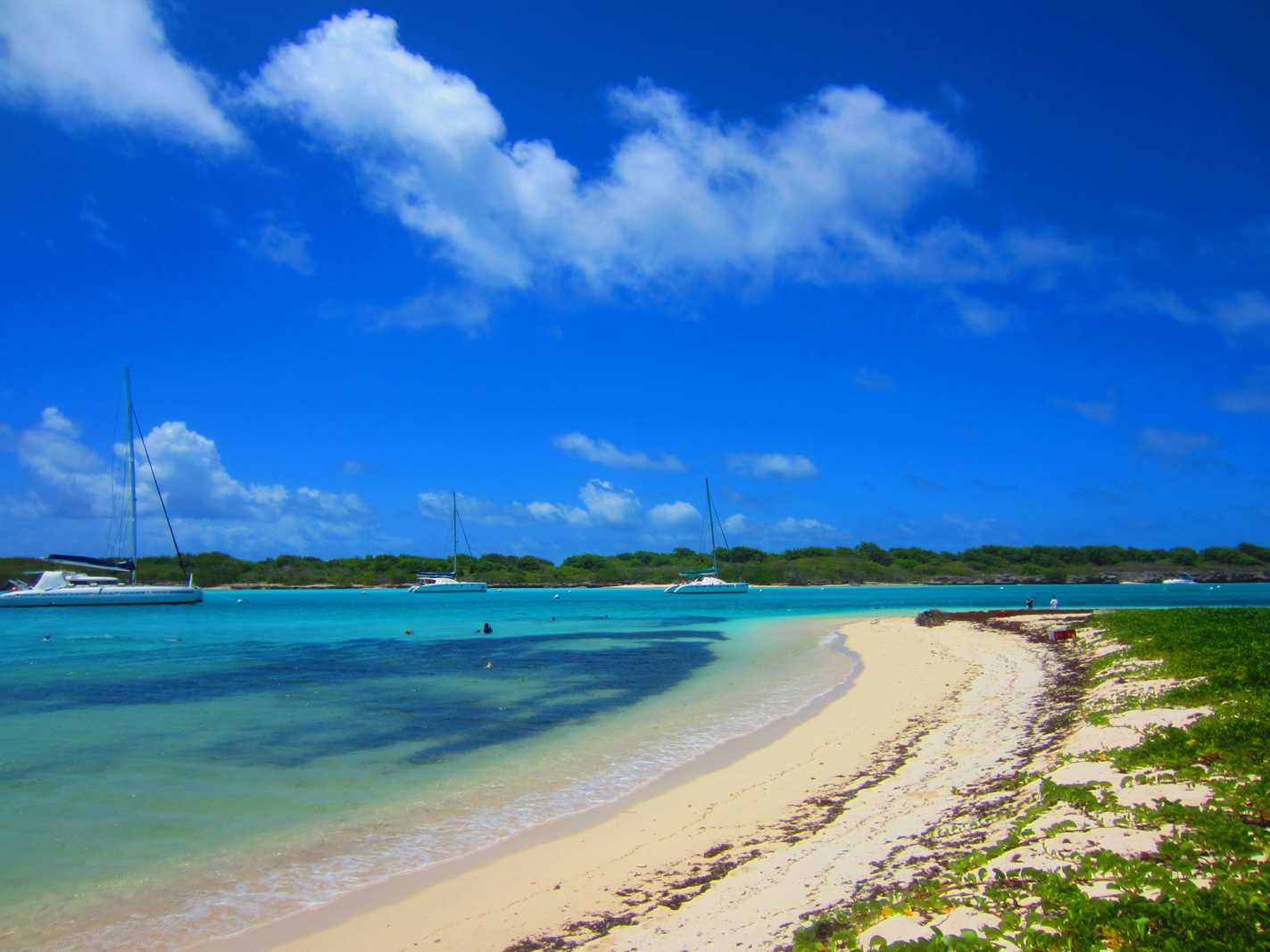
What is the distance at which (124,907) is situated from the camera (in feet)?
27.7

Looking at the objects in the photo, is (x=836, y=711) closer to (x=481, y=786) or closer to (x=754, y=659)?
(x=481, y=786)

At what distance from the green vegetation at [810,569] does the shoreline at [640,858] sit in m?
158

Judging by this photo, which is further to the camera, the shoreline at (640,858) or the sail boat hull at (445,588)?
the sail boat hull at (445,588)

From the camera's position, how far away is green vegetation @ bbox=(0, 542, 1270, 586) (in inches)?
6983

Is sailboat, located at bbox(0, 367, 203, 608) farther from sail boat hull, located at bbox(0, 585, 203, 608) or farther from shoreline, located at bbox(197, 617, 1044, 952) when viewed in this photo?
shoreline, located at bbox(197, 617, 1044, 952)

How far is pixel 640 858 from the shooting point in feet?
30.2

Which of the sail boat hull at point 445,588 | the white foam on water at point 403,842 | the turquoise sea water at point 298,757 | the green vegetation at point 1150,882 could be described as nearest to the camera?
the green vegetation at point 1150,882

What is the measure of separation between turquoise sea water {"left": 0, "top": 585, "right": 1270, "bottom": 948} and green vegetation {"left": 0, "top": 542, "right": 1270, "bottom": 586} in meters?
145

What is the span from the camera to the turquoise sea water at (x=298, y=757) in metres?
9.01

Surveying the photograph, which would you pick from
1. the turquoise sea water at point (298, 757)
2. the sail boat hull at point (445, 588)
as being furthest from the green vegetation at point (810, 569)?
the turquoise sea water at point (298, 757)

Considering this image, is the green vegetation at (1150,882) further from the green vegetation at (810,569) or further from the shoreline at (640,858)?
the green vegetation at (810,569)

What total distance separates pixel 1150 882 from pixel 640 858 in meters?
5.22

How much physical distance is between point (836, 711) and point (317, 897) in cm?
1298

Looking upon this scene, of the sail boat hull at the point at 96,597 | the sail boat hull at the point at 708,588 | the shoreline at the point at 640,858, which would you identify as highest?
the sail boat hull at the point at 96,597
